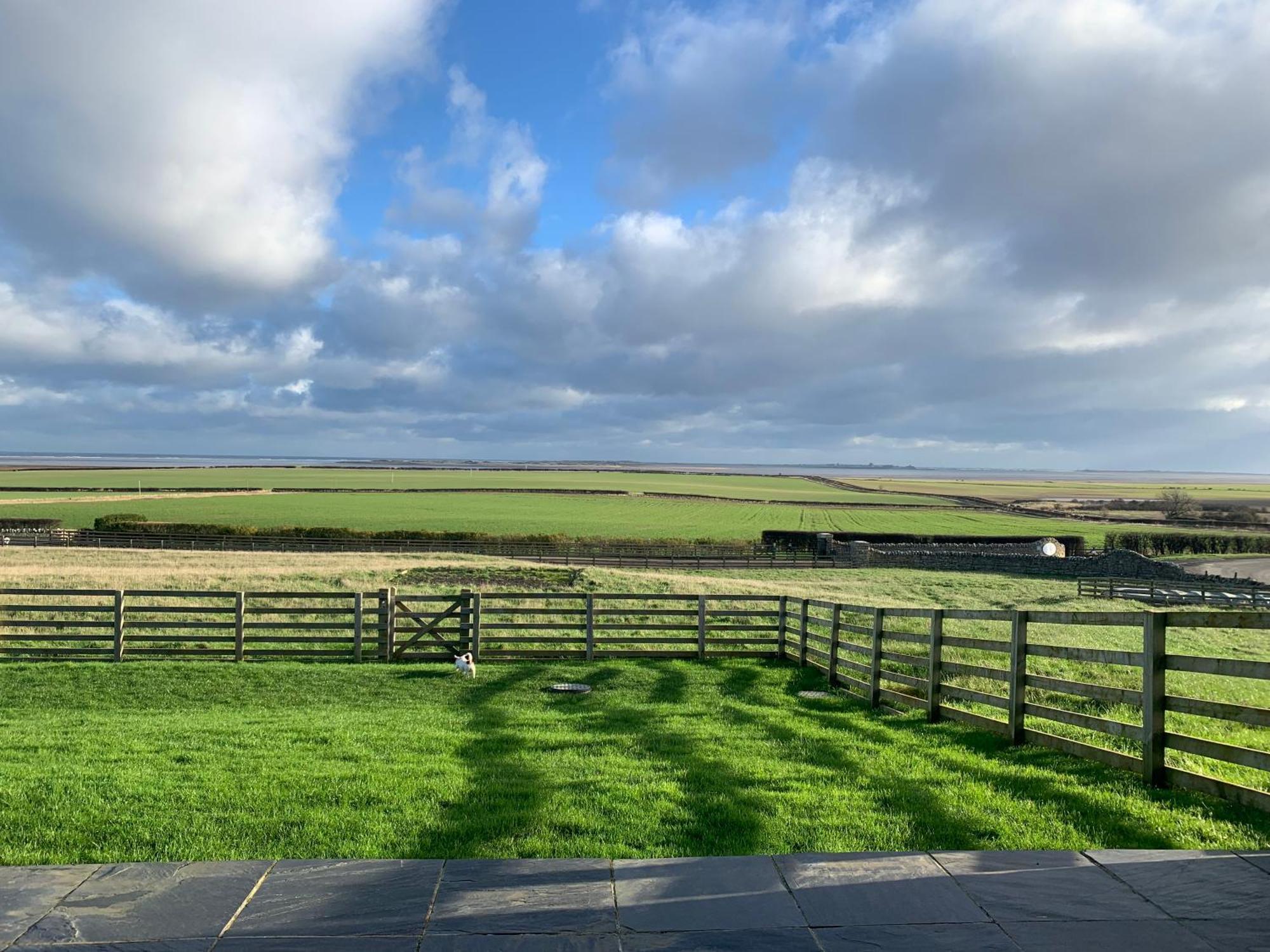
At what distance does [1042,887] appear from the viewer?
4.79 meters

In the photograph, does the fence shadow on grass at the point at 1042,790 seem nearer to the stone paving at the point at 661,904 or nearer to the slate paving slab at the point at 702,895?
the stone paving at the point at 661,904

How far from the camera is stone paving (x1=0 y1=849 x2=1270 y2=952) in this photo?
4172 mm

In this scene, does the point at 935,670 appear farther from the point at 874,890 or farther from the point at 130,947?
the point at 130,947

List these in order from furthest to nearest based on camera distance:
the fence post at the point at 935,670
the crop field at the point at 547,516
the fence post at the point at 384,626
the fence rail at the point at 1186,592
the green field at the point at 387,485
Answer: the green field at the point at 387,485
the crop field at the point at 547,516
the fence rail at the point at 1186,592
the fence post at the point at 384,626
the fence post at the point at 935,670

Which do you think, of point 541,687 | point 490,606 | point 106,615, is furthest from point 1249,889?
point 106,615

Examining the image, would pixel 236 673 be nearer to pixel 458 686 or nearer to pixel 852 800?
pixel 458 686

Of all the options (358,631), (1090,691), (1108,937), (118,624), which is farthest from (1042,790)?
(118,624)

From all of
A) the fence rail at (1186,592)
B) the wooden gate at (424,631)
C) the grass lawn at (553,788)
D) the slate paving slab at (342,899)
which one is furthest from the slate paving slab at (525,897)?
the fence rail at (1186,592)

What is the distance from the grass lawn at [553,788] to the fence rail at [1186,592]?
2995cm

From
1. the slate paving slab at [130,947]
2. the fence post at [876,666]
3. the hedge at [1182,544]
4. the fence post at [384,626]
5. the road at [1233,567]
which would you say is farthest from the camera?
Answer: the hedge at [1182,544]

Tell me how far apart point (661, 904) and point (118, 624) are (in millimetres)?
15027

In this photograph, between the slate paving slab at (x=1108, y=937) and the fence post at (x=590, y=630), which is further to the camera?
the fence post at (x=590, y=630)

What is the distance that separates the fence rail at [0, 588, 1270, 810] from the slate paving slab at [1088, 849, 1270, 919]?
4.20 feet

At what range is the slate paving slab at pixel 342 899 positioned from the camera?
4.30 m
